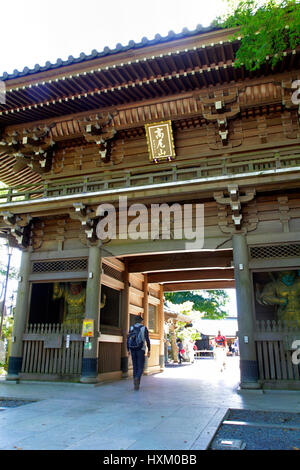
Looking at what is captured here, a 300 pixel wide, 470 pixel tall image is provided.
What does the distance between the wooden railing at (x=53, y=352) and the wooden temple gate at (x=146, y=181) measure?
4cm

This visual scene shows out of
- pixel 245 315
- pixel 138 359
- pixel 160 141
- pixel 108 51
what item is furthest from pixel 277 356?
pixel 108 51

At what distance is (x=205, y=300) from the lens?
2716cm

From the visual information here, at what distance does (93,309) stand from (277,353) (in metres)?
4.81

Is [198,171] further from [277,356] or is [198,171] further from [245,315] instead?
[277,356]

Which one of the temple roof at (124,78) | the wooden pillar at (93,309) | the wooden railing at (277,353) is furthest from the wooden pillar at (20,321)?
the wooden railing at (277,353)

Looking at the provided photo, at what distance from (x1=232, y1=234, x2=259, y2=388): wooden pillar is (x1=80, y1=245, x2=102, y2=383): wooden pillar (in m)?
3.79

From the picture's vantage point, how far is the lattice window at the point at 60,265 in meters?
10.1

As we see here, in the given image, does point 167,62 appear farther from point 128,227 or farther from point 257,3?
point 128,227

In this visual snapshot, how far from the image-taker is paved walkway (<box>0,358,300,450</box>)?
→ 370 centimetres

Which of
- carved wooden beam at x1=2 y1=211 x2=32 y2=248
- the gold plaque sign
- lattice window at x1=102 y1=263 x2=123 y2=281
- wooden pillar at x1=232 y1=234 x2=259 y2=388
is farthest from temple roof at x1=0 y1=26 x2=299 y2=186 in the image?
lattice window at x1=102 y1=263 x2=123 y2=281

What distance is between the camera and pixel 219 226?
8.97m

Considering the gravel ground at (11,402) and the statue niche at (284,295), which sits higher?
the statue niche at (284,295)

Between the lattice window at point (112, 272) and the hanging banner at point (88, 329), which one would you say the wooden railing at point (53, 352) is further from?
the lattice window at point (112, 272)
